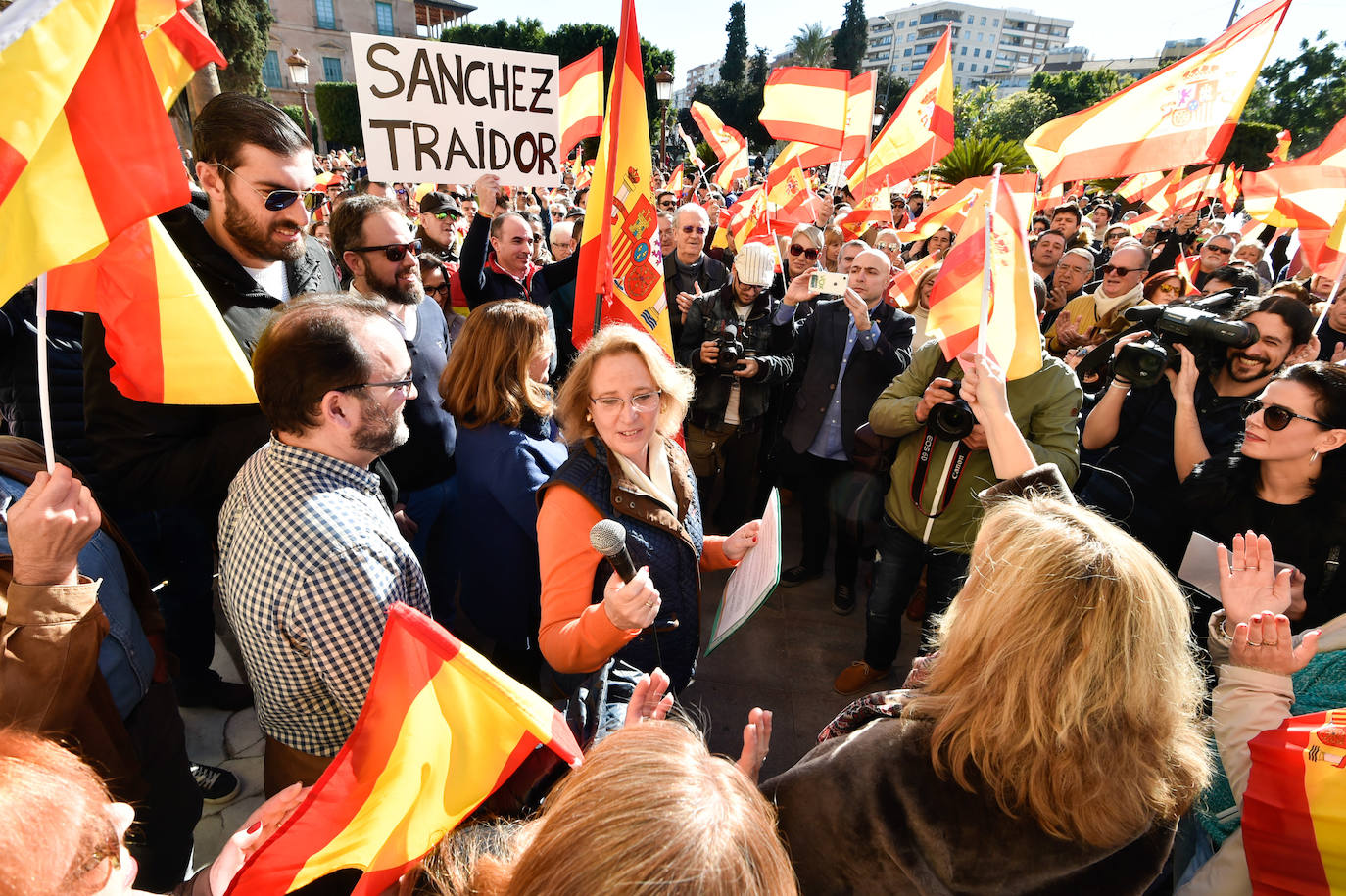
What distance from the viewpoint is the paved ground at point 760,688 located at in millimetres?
2520

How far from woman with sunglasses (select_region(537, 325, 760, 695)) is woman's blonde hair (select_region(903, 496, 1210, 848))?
70 centimetres

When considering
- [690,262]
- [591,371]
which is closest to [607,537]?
[591,371]

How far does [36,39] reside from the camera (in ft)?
3.62

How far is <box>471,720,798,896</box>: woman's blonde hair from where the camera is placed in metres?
0.67

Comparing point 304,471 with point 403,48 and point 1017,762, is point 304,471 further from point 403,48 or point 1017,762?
point 403,48

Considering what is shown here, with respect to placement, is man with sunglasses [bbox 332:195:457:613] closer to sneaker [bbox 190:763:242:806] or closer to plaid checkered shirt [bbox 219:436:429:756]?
sneaker [bbox 190:763:242:806]

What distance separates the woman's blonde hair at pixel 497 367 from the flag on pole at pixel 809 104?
5604 millimetres

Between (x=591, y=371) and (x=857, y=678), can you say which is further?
(x=857, y=678)

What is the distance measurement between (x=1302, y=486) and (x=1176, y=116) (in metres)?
2.62

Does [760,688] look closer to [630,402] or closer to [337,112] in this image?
[630,402]

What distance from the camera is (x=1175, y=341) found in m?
2.57

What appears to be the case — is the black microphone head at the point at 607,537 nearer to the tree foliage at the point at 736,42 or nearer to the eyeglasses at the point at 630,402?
the eyeglasses at the point at 630,402

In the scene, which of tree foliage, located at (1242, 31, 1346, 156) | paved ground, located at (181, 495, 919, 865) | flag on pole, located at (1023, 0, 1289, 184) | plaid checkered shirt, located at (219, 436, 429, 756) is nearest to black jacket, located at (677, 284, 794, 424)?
paved ground, located at (181, 495, 919, 865)

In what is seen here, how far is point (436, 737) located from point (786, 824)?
643 millimetres
